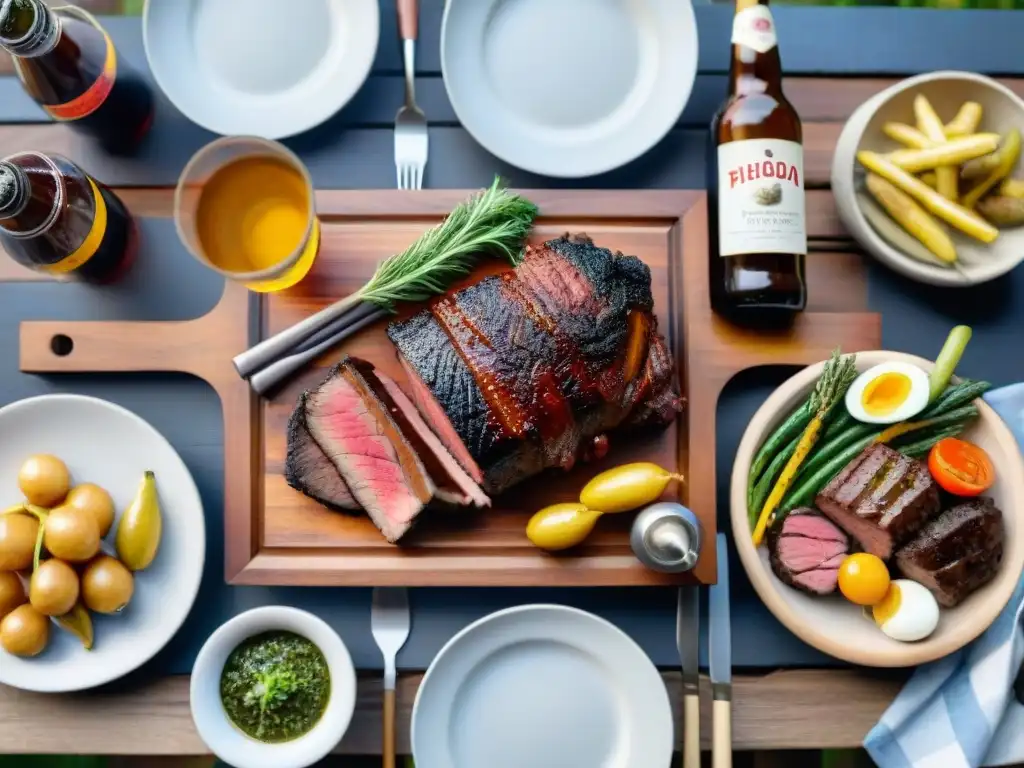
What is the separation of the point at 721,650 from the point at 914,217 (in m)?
1.12

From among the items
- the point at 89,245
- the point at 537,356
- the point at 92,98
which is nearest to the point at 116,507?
the point at 89,245

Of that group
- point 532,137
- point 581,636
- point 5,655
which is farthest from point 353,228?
point 5,655

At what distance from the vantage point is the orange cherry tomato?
178 centimetres

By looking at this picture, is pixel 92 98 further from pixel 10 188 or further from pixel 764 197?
pixel 764 197

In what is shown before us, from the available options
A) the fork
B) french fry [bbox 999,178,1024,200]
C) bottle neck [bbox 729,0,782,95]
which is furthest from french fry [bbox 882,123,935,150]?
the fork

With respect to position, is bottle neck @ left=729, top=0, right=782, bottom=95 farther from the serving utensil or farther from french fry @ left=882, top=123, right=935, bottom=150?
the serving utensil

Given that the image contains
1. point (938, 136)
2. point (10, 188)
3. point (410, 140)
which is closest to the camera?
point (10, 188)

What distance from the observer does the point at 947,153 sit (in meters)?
1.78

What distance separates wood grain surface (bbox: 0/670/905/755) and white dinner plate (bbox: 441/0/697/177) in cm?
132

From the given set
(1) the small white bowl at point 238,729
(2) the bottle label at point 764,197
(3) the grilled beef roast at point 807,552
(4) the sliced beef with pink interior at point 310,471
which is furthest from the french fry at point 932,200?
(1) the small white bowl at point 238,729

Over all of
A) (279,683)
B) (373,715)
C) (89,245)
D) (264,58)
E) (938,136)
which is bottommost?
(373,715)

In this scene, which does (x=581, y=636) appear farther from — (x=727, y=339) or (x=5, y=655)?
(x=5, y=655)

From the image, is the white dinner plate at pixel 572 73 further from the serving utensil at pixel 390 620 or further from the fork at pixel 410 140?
the serving utensil at pixel 390 620

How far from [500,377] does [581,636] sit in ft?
2.08
